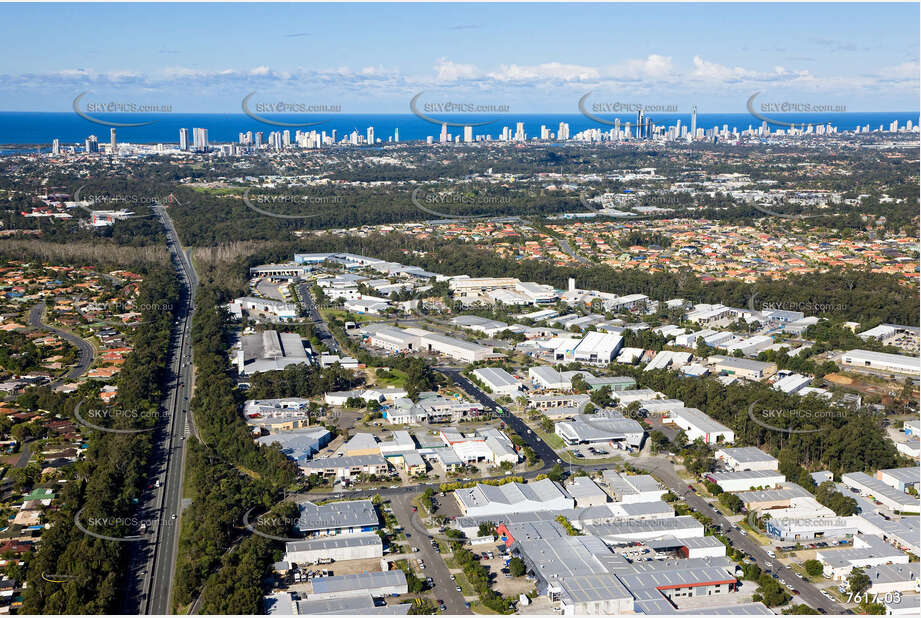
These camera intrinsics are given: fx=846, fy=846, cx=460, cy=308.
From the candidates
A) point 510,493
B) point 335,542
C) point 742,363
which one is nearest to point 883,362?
point 742,363

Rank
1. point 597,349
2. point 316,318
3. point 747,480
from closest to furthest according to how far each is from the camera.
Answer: point 747,480, point 597,349, point 316,318

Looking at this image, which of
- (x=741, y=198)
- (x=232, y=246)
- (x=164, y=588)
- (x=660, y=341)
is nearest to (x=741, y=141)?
(x=741, y=198)

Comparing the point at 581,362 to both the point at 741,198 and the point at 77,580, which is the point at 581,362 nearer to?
the point at 77,580

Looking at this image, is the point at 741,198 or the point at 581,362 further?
the point at 741,198

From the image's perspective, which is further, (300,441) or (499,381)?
(499,381)

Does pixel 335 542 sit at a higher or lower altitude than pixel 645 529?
lower

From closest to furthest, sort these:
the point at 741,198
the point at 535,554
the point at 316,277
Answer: the point at 535,554 → the point at 316,277 → the point at 741,198

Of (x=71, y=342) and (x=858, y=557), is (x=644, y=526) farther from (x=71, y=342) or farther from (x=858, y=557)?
(x=71, y=342)
